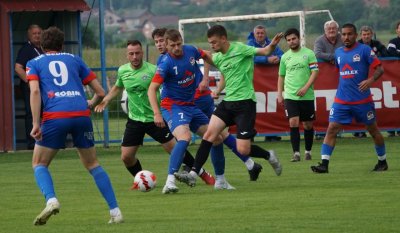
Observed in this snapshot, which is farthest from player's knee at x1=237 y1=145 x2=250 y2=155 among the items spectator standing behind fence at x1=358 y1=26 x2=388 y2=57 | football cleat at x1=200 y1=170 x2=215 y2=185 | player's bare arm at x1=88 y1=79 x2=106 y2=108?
spectator standing behind fence at x1=358 y1=26 x2=388 y2=57

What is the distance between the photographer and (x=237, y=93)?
49.7 ft

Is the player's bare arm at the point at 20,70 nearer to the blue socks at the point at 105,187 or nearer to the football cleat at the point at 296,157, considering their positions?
the football cleat at the point at 296,157

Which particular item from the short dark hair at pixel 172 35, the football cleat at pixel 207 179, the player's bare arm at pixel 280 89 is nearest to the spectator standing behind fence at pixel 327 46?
the player's bare arm at pixel 280 89

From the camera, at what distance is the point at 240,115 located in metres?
15.1

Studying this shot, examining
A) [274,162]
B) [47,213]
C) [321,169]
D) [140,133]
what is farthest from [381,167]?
[47,213]

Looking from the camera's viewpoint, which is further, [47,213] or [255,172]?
[255,172]

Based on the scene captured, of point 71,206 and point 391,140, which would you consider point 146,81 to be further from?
point 391,140

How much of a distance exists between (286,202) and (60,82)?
286 centimetres

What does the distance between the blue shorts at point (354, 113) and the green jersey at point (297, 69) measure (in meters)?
3.07

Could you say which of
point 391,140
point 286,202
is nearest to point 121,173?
point 286,202

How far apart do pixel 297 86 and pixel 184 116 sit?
17.0 ft

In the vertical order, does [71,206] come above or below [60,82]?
below

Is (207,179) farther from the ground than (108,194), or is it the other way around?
(108,194)

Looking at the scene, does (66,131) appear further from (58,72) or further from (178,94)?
(178,94)
